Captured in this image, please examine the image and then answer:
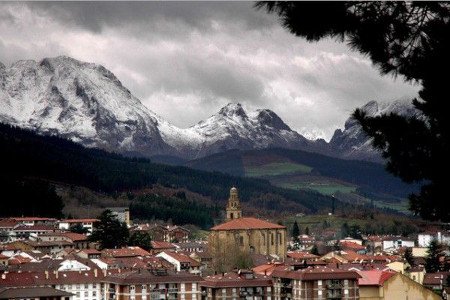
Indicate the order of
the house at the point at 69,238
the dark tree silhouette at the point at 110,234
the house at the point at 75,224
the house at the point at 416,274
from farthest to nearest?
the house at the point at 75,224
the house at the point at 69,238
the dark tree silhouette at the point at 110,234
the house at the point at 416,274

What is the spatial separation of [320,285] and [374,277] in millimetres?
4592

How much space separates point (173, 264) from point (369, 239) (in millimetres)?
64547

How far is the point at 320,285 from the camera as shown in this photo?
73.3 m

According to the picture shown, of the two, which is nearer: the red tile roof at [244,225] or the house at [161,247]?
the house at [161,247]

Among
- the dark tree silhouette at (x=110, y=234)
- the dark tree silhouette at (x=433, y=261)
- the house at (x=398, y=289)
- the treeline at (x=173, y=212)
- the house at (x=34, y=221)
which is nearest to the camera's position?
the house at (x=398, y=289)

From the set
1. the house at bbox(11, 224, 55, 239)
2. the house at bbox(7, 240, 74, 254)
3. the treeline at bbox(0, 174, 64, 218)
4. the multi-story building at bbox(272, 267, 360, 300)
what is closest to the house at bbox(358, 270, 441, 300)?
the multi-story building at bbox(272, 267, 360, 300)

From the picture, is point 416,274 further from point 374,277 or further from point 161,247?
point 161,247

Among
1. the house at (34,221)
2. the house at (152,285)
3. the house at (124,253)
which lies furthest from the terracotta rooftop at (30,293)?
the house at (34,221)

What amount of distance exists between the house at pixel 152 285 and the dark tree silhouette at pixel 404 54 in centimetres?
6161

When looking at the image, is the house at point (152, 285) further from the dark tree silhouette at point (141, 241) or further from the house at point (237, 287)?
the dark tree silhouette at point (141, 241)

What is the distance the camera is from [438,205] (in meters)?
14.6

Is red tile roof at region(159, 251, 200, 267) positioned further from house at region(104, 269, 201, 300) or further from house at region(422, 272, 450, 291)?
house at region(422, 272, 450, 291)

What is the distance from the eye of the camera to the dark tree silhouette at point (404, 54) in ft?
38.1

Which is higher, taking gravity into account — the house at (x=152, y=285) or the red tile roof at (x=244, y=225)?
the red tile roof at (x=244, y=225)
